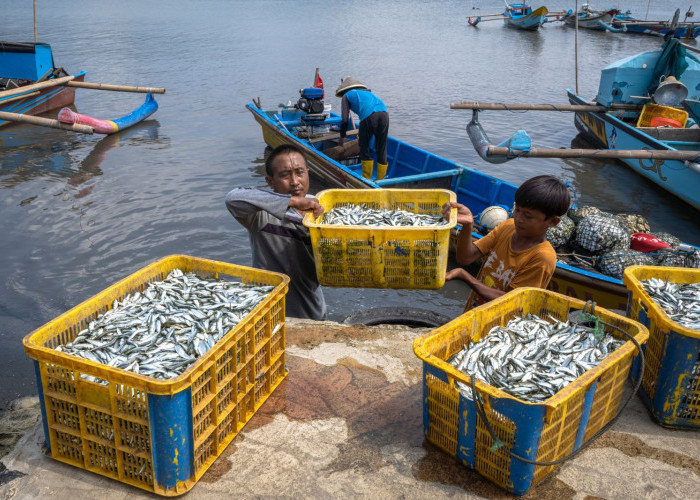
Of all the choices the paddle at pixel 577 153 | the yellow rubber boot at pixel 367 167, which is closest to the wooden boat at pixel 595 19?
the yellow rubber boot at pixel 367 167

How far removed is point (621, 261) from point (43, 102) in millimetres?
18194

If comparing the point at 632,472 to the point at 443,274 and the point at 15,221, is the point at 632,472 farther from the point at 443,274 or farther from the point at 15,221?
the point at 15,221

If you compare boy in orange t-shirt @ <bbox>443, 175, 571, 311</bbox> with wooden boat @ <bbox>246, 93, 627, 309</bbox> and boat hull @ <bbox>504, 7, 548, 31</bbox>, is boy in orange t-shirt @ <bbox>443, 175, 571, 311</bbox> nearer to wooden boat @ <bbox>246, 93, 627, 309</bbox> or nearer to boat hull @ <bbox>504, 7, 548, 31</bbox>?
wooden boat @ <bbox>246, 93, 627, 309</bbox>

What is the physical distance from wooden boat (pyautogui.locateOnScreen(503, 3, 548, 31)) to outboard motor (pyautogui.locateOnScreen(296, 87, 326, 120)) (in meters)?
36.1

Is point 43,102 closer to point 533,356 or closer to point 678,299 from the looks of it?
point 533,356

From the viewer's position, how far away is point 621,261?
293 inches

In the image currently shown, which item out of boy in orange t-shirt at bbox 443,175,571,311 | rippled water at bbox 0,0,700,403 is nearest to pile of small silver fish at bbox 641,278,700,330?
boy in orange t-shirt at bbox 443,175,571,311

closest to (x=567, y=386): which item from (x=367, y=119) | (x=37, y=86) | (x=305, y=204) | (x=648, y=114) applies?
(x=305, y=204)

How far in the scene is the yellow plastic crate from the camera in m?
14.0

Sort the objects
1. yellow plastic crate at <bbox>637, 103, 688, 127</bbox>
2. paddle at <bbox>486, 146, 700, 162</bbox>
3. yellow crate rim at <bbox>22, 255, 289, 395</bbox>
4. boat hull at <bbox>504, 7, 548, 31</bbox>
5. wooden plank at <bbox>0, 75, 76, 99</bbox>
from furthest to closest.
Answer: boat hull at <bbox>504, 7, 548, 31</bbox> < wooden plank at <bbox>0, 75, 76, 99</bbox> < yellow plastic crate at <bbox>637, 103, 688, 127</bbox> < paddle at <bbox>486, 146, 700, 162</bbox> < yellow crate rim at <bbox>22, 255, 289, 395</bbox>

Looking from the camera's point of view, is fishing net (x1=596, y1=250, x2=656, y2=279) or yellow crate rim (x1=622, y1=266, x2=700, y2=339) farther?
fishing net (x1=596, y1=250, x2=656, y2=279)

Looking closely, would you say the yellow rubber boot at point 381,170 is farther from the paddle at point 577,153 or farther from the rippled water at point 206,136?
the rippled water at point 206,136

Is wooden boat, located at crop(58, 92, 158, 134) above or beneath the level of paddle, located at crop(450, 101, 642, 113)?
beneath

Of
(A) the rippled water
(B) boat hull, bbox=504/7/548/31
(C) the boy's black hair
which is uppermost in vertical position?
(B) boat hull, bbox=504/7/548/31
